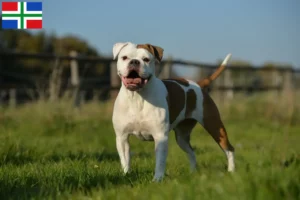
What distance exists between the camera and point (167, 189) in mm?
2975

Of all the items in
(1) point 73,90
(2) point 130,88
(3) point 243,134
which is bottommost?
(3) point 243,134

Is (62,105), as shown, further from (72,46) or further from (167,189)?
(72,46)

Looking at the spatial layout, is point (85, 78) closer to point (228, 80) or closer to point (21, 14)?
point (21, 14)

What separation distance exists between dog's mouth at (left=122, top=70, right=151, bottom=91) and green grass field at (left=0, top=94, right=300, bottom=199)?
795 millimetres

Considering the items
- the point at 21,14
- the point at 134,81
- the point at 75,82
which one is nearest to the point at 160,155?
the point at 134,81

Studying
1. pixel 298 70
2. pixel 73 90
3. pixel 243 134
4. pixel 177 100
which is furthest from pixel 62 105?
pixel 298 70

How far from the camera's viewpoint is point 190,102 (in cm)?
559

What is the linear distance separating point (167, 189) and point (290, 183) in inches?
29.4

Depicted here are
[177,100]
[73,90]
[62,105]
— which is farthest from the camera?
[73,90]

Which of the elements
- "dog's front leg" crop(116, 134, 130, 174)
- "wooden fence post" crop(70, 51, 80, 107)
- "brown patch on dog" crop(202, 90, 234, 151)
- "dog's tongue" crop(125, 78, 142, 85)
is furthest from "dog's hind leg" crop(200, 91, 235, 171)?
"wooden fence post" crop(70, 51, 80, 107)

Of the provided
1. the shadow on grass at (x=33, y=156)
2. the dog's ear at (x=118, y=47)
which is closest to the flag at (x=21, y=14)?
the shadow on grass at (x=33, y=156)

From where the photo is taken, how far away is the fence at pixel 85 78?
407 inches

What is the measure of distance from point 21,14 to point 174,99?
4618 millimetres

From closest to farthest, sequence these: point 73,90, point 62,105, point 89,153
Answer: point 89,153
point 62,105
point 73,90
